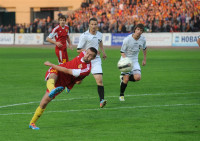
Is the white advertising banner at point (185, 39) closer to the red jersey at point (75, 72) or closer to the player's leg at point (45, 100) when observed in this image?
the red jersey at point (75, 72)

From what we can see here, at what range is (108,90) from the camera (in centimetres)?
1650

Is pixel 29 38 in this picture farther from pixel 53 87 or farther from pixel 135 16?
pixel 53 87

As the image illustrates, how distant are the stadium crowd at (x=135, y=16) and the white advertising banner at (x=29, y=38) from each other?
116 cm

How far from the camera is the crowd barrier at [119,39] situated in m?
42.4

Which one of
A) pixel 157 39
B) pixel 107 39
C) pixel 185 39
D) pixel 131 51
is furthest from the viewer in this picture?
pixel 107 39

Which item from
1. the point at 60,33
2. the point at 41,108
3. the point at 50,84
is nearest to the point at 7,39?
the point at 60,33

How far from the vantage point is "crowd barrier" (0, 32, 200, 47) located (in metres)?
42.4

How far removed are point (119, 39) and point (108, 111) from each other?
114ft

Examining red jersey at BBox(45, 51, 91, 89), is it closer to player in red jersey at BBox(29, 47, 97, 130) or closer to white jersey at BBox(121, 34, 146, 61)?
player in red jersey at BBox(29, 47, 97, 130)

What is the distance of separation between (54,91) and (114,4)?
44.1 m

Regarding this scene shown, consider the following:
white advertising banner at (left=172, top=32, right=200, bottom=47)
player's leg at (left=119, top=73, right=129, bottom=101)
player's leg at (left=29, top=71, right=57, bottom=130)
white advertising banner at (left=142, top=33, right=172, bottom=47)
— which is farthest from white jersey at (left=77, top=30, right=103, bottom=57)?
white advertising banner at (left=142, top=33, right=172, bottom=47)

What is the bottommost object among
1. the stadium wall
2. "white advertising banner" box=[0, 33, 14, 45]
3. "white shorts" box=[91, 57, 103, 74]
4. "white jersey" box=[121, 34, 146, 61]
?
"white advertising banner" box=[0, 33, 14, 45]

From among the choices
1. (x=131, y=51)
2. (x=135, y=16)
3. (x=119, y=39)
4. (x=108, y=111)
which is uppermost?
(x=135, y=16)

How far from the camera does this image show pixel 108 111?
12000mm
